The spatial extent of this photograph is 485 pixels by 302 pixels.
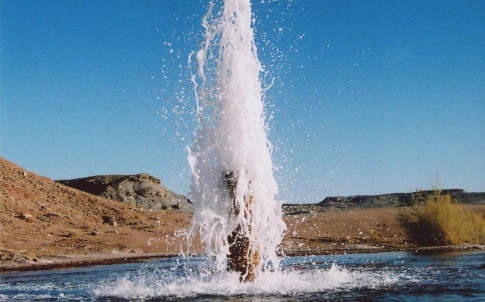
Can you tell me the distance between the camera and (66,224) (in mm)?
31750

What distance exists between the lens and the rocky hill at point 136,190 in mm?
51394

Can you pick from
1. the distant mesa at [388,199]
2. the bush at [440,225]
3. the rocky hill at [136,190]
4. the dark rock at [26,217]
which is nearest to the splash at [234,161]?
the bush at [440,225]

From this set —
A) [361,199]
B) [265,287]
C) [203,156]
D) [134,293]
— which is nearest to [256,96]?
Result: [203,156]

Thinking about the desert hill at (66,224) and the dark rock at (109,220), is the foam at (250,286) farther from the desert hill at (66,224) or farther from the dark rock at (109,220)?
the dark rock at (109,220)

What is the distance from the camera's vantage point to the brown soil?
22.4 metres

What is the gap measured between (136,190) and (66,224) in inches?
864

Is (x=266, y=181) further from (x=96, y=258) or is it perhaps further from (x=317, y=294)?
(x=96, y=258)

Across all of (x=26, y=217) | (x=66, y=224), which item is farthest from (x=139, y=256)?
(x=26, y=217)

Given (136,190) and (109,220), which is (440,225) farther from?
(136,190)

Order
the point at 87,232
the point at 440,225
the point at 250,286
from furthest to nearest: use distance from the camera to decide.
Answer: the point at 87,232 → the point at 440,225 → the point at 250,286

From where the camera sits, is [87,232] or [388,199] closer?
[87,232]

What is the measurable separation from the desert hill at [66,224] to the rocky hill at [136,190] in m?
6.48

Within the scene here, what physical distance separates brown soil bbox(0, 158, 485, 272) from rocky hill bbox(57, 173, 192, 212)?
7291 millimetres

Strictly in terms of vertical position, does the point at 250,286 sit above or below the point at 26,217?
below
